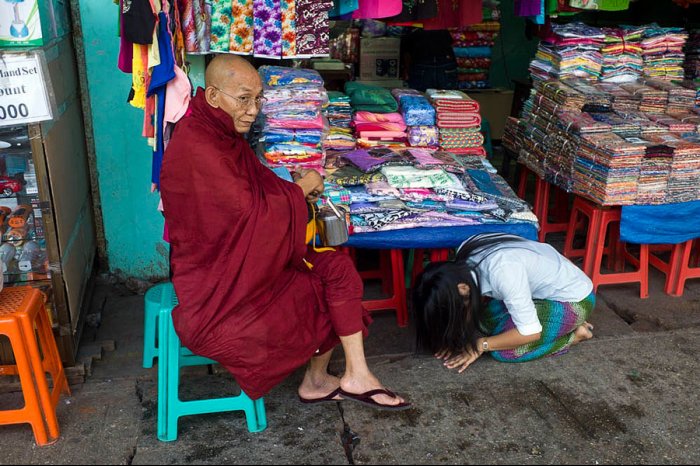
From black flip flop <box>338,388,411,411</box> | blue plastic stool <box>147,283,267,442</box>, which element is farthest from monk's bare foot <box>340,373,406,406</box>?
blue plastic stool <box>147,283,267,442</box>

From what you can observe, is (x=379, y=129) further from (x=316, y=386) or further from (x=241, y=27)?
(x=316, y=386)

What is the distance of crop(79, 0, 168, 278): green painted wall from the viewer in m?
3.94

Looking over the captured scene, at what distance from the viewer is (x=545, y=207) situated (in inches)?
199

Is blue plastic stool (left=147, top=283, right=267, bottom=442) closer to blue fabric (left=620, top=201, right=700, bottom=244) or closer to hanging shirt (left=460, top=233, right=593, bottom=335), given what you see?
hanging shirt (left=460, top=233, right=593, bottom=335)

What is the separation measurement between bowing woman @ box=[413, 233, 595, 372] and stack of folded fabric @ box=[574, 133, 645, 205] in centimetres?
72

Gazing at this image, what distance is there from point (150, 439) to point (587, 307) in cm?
224

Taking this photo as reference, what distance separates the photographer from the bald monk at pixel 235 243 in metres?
2.76

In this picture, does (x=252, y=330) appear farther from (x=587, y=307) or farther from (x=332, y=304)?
(x=587, y=307)

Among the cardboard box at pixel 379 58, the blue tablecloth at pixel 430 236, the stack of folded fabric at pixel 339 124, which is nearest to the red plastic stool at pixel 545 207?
the blue tablecloth at pixel 430 236

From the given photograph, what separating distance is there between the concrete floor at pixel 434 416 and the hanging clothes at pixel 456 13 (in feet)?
7.16

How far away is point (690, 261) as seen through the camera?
15.9 feet

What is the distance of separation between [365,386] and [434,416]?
1.11ft

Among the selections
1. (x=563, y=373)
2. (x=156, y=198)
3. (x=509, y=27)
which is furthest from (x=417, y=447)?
(x=509, y=27)

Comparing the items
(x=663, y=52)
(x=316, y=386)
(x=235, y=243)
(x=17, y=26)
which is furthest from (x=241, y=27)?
(x=663, y=52)
